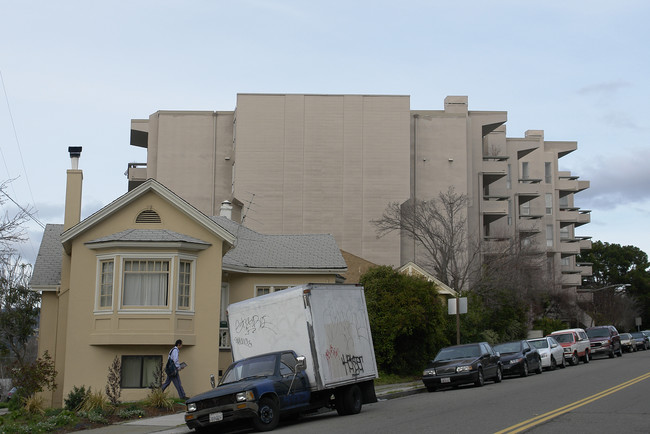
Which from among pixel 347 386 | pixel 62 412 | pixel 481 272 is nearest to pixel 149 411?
pixel 62 412

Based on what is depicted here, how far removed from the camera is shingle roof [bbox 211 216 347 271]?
88.3 ft

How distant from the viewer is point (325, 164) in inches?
2304

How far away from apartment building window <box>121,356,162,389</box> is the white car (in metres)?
16.1

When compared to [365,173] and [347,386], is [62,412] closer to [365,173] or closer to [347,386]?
[347,386]

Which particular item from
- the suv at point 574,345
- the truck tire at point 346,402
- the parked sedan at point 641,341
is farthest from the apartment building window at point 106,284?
the parked sedan at point 641,341

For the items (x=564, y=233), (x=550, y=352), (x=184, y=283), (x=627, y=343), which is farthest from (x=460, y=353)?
(x=564, y=233)

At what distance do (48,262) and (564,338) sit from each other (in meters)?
22.8

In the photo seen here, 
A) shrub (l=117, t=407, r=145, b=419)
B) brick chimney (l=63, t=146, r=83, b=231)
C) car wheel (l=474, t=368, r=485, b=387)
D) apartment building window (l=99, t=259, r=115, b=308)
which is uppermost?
brick chimney (l=63, t=146, r=83, b=231)

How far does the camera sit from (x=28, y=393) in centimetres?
1933

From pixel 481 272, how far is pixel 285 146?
21.0m

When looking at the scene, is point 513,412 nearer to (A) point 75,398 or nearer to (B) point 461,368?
(B) point 461,368

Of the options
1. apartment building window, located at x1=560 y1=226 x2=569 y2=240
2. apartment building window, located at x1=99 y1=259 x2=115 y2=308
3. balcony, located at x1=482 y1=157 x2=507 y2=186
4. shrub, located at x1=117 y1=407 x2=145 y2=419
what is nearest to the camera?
shrub, located at x1=117 y1=407 x2=145 y2=419

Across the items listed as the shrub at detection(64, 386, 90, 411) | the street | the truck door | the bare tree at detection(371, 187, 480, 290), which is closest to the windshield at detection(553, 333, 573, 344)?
the bare tree at detection(371, 187, 480, 290)

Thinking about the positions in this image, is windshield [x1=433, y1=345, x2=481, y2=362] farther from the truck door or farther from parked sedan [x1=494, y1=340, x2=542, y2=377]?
the truck door
